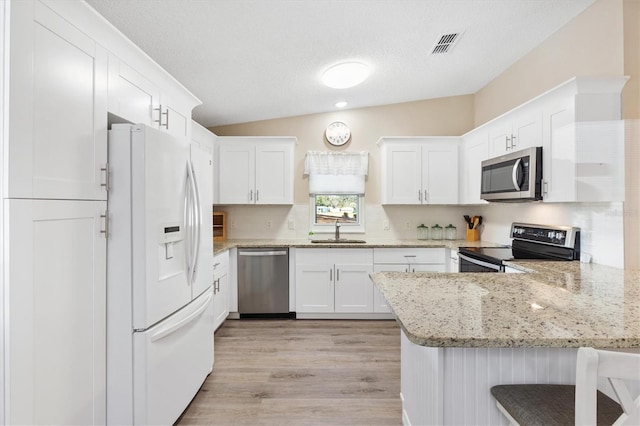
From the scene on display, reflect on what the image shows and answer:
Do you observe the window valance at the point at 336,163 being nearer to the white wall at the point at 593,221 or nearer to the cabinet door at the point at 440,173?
the cabinet door at the point at 440,173

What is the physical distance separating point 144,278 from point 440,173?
3.38 m

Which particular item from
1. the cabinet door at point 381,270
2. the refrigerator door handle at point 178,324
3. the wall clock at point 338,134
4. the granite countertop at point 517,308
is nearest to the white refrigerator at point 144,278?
the refrigerator door handle at point 178,324

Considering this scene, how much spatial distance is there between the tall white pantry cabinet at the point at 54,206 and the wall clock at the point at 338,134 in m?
2.82

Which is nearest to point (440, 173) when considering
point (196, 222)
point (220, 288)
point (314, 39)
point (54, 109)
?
point (314, 39)

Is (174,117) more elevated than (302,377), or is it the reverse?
(174,117)

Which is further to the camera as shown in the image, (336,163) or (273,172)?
(336,163)

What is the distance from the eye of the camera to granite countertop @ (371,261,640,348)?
95 centimetres

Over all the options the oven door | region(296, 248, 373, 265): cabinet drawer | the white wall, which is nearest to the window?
region(296, 248, 373, 265): cabinet drawer

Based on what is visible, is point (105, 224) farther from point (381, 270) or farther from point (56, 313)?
point (381, 270)

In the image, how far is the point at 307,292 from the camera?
3.67 metres

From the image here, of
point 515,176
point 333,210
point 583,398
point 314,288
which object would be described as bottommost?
point 314,288

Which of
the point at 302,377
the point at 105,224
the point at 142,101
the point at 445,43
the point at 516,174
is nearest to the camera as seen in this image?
the point at 105,224

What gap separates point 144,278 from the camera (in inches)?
63.5

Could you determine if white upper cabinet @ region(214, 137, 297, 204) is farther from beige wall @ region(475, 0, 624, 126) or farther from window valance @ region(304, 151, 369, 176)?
beige wall @ region(475, 0, 624, 126)
